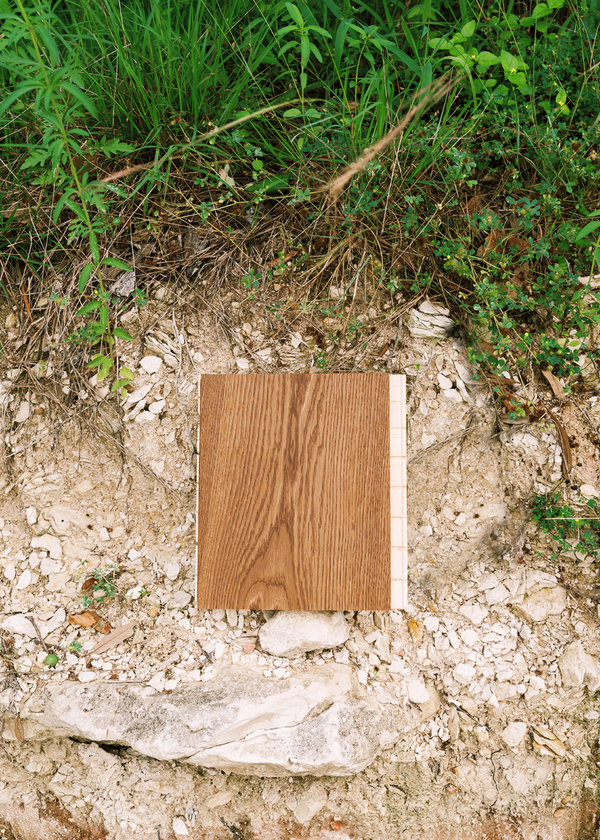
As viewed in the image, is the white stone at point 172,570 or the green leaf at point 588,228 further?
the white stone at point 172,570

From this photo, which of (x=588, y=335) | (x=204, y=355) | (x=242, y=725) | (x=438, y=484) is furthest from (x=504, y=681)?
(x=204, y=355)

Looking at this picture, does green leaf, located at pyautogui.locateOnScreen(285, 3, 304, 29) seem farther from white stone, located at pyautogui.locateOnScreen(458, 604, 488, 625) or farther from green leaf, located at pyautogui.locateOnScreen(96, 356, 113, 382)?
white stone, located at pyautogui.locateOnScreen(458, 604, 488, 625)

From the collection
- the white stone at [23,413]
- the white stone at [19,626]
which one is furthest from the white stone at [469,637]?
the white stone at [23,413]

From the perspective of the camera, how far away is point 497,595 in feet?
5.94

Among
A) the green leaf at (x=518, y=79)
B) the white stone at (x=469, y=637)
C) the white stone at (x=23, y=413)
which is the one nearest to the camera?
the green leaf at (x=518, y=79)

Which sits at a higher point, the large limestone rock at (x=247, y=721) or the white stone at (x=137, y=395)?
the white stone at (x=137, y=395)

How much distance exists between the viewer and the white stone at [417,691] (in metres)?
1.75

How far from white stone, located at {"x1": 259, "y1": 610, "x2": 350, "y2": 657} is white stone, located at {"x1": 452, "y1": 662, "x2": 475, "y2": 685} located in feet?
1.20

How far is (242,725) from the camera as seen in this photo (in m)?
1.67

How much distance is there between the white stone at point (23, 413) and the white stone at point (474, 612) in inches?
61.4

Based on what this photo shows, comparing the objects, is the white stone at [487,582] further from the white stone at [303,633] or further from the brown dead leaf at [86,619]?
the brown dead leaf at [86,619]

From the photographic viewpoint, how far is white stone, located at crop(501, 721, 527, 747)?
175 cm

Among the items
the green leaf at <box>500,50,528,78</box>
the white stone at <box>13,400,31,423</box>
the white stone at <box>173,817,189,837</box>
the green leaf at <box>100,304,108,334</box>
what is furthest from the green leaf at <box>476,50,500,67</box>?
the white stone at <box>173,817,189,837</box>

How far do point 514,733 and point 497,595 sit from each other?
41 centimetres
